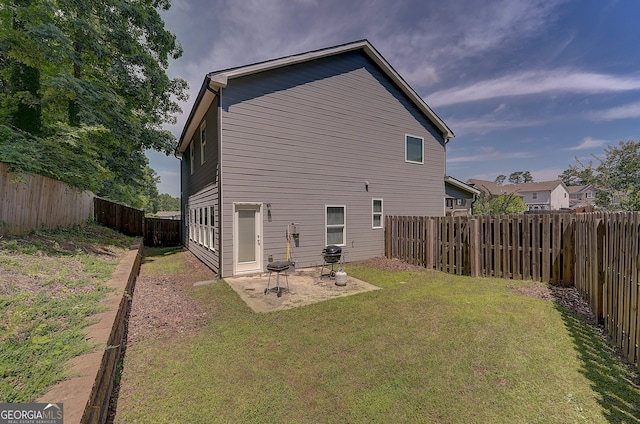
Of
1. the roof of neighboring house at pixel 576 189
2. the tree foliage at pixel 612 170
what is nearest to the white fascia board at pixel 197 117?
the tree foliage at pixel 612 170

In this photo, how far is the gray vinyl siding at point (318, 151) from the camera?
7.79 meters

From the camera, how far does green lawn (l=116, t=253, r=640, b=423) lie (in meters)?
2.39

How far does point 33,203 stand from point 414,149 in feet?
43.0

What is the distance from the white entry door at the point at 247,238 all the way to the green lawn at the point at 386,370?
2.94 meters

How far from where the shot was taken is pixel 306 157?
889 cm

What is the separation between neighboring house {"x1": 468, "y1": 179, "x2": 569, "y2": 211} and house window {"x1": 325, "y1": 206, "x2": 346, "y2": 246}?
1723 inches

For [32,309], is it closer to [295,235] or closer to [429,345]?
[429,345]

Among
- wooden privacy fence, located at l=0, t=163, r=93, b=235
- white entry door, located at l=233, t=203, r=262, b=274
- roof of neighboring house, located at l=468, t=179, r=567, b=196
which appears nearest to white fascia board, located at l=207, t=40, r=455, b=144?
white entry door, located at l=233, t=203, r=262, b=274

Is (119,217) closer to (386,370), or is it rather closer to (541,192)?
(386,370)

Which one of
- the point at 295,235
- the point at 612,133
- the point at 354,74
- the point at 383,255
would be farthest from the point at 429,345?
the point at 612,133

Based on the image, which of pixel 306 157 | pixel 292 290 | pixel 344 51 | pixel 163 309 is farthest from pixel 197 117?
pixel 292 290

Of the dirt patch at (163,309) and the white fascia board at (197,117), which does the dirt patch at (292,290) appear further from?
the white fascia board at (197,117)

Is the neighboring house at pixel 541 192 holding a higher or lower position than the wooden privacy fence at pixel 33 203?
higher

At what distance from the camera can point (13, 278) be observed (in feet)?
12.0
